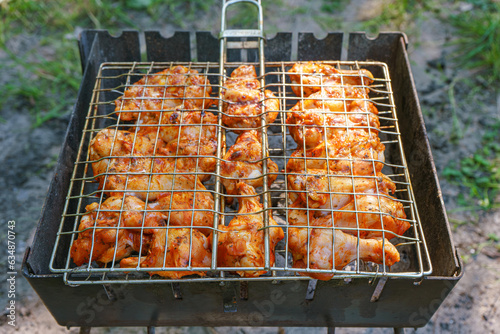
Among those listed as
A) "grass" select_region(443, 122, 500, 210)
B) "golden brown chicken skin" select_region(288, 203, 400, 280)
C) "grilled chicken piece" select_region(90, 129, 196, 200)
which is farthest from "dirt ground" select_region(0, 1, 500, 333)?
"grilled chicken piece" select_region(90, 129, 196, 200)

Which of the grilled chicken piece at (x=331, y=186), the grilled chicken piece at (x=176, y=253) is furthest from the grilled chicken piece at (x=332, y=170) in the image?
the grilled chicken piece at (x=176, y=253)

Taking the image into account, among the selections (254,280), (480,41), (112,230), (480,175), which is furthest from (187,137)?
(480,41)

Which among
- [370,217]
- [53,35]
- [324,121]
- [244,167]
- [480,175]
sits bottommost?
[480,175]

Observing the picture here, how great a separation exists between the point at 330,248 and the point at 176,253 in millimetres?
859

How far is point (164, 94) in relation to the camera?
3.01 metres

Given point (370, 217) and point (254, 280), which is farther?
point (370, 217)

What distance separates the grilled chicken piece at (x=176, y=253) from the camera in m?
2.25

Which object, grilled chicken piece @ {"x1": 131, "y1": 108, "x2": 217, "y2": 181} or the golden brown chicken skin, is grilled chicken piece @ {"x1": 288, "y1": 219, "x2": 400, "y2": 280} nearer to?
the golden brown chicken skin

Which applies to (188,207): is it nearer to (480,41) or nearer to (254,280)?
(254,280)

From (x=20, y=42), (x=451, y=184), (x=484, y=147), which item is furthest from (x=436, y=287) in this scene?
(x=20, y=42)

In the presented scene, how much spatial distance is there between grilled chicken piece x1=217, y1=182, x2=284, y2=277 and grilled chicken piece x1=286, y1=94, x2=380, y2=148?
26.5 inches

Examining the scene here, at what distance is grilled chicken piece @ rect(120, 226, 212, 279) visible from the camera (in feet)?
7.38

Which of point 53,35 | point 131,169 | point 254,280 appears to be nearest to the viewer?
point 254,280

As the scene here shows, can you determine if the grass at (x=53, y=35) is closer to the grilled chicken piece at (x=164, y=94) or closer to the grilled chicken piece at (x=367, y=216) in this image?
the grilled chicken piece at (x=164, y=94)
